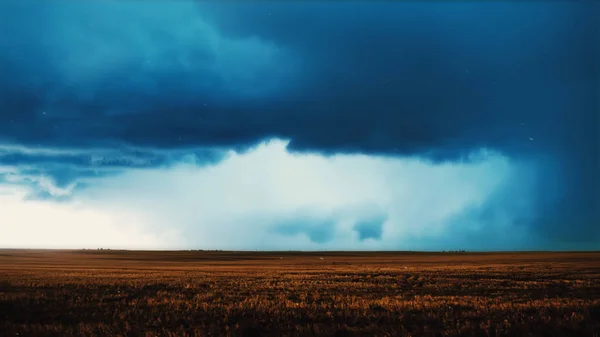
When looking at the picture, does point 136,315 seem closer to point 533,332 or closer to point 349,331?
point 349,331

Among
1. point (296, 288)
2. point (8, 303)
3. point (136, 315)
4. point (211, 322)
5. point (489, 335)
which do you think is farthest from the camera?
point (296, 288)

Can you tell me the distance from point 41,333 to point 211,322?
5.53 meters

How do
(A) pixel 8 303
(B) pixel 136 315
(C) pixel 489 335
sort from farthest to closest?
(A) pixel 8 303
(B) pixel 136 315
(C) pixel 489 335

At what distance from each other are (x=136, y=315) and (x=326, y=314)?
7632 millimetres

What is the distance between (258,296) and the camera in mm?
24500

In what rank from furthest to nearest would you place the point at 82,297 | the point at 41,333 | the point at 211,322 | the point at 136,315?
the point at 82,297, the point at 136,315, the point at 211,322, the point at 41,333

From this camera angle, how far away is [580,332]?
14.4 m

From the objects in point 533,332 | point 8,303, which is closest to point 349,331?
point 533,332

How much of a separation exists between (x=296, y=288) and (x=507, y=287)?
43.0 ft

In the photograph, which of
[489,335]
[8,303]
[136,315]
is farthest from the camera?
[8,303]

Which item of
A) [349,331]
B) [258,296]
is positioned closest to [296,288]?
[258,296]

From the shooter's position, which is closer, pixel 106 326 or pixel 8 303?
pixel 106 326

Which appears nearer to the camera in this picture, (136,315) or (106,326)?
(106,326)

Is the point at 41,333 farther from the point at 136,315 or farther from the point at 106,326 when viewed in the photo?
the point at 136,315
